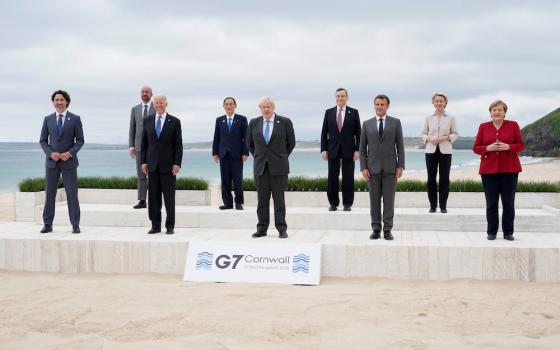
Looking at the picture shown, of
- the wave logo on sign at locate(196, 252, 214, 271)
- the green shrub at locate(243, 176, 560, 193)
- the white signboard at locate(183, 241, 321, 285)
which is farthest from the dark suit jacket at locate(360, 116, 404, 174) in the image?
the green shrub at locate(243, 176, 560, 193)

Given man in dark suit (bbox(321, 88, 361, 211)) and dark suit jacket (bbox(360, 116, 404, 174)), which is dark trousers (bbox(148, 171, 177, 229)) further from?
dark suit jacket (bbox(360, 116, 404, 174))

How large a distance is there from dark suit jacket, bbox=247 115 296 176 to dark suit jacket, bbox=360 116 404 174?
0.93 meters

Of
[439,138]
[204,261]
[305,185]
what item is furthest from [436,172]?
[204,261]

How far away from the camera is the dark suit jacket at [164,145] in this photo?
732cm

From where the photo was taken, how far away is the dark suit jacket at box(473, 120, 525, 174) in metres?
6.58

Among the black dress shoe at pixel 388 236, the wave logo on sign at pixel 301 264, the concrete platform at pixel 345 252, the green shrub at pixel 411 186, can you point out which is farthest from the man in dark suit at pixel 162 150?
the green shrub at pixel 411 186

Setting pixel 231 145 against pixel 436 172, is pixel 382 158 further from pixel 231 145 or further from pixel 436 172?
pixel 231 145

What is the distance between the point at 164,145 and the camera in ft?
24.1

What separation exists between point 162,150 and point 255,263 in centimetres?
195

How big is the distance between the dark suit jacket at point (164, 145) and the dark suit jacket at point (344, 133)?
2197 millimetres

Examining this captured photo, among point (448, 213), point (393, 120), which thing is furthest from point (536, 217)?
point (393, 120)

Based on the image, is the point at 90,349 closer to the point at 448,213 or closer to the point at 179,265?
the point at 179,265

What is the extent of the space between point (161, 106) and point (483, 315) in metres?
4.35

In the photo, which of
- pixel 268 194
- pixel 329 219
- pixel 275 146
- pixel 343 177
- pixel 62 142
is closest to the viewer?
pixel 275 146
